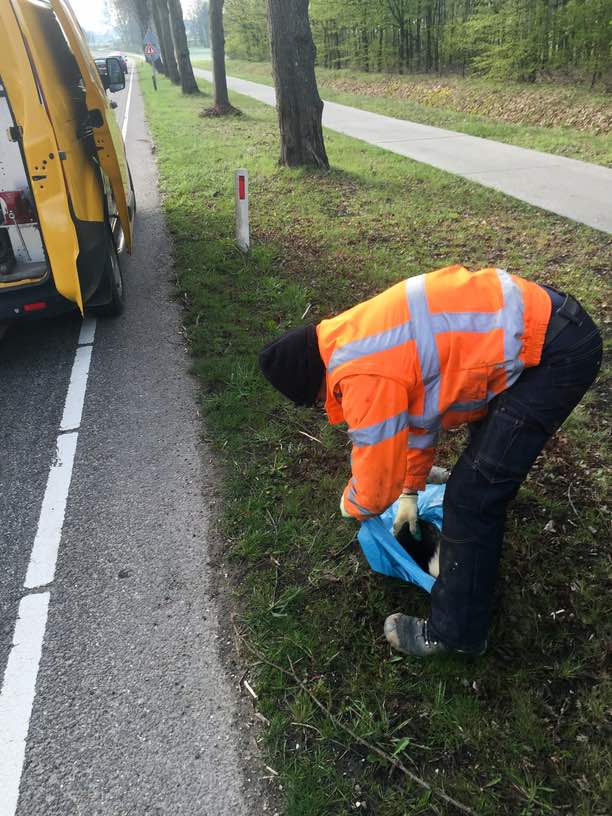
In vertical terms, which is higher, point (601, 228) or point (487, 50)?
point (487, 50)

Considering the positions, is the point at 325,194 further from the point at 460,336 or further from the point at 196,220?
the point at 460,336

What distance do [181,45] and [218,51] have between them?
20.2ft

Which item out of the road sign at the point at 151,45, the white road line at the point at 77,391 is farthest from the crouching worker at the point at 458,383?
the road sign at the point at 151,45

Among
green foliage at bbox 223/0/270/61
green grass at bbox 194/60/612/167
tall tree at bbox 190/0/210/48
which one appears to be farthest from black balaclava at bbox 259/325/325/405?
tall tree at bbox 190/0/210/48

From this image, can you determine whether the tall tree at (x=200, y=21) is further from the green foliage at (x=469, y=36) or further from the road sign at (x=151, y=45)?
the green foliage at (x=469, y=36)

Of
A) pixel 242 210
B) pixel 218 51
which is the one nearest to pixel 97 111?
pixel 242 210

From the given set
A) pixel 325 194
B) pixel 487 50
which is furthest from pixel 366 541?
pixel 487 50

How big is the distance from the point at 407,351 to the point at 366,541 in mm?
1093

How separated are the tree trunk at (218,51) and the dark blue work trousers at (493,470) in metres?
17.4

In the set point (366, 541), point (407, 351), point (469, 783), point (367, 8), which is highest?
point (367, 8)

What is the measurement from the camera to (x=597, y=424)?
12.3 ft

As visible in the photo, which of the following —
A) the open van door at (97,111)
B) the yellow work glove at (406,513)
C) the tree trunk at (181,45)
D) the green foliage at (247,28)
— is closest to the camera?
the yellow work glove at (406,513)

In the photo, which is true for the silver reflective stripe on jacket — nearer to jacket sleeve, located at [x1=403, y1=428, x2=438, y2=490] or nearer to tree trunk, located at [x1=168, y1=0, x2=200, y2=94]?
jacket sleeve, located at [x1=403, y1=428, x2=438, y2=490]

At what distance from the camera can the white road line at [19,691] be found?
6.80 feet
